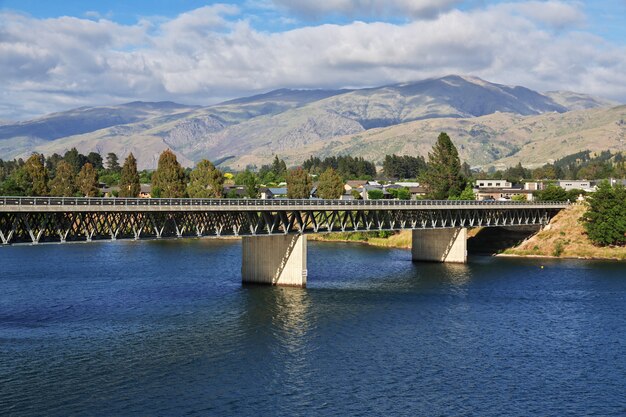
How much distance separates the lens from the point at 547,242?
15300cm

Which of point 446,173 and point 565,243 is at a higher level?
point 446,173

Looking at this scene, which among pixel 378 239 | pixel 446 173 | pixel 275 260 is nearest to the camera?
pixel 275 260

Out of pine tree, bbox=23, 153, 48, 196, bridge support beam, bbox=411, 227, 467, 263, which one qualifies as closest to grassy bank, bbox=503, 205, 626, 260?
bridge support beam, bbox=411, 227, 467, 263

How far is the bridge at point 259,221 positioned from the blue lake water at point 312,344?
5786 mm

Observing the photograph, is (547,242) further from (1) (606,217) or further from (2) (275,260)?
(2) (275,260)

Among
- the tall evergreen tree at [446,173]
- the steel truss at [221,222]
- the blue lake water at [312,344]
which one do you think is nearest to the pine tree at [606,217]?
the steel truss at [221,222]

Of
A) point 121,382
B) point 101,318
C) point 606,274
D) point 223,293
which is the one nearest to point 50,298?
point 101,318

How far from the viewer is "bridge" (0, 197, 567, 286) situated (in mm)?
75688

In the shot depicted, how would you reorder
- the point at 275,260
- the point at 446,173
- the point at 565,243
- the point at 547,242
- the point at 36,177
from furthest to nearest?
the point at 446,173 < the point at 36,177 < the point at 547,242 < the point at 565,243 < the point at 275,260

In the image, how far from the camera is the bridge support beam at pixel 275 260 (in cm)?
10119

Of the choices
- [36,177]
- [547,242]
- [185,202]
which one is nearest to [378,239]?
[547,242]

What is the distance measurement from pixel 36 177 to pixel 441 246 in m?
112

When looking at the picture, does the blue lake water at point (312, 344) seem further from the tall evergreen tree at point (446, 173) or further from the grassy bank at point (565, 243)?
the tall evergreen tree at point (446, 173)

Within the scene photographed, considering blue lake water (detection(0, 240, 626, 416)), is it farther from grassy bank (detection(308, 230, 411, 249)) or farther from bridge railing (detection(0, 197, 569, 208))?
grassy bank (detection(308, 230, 411, 249))
